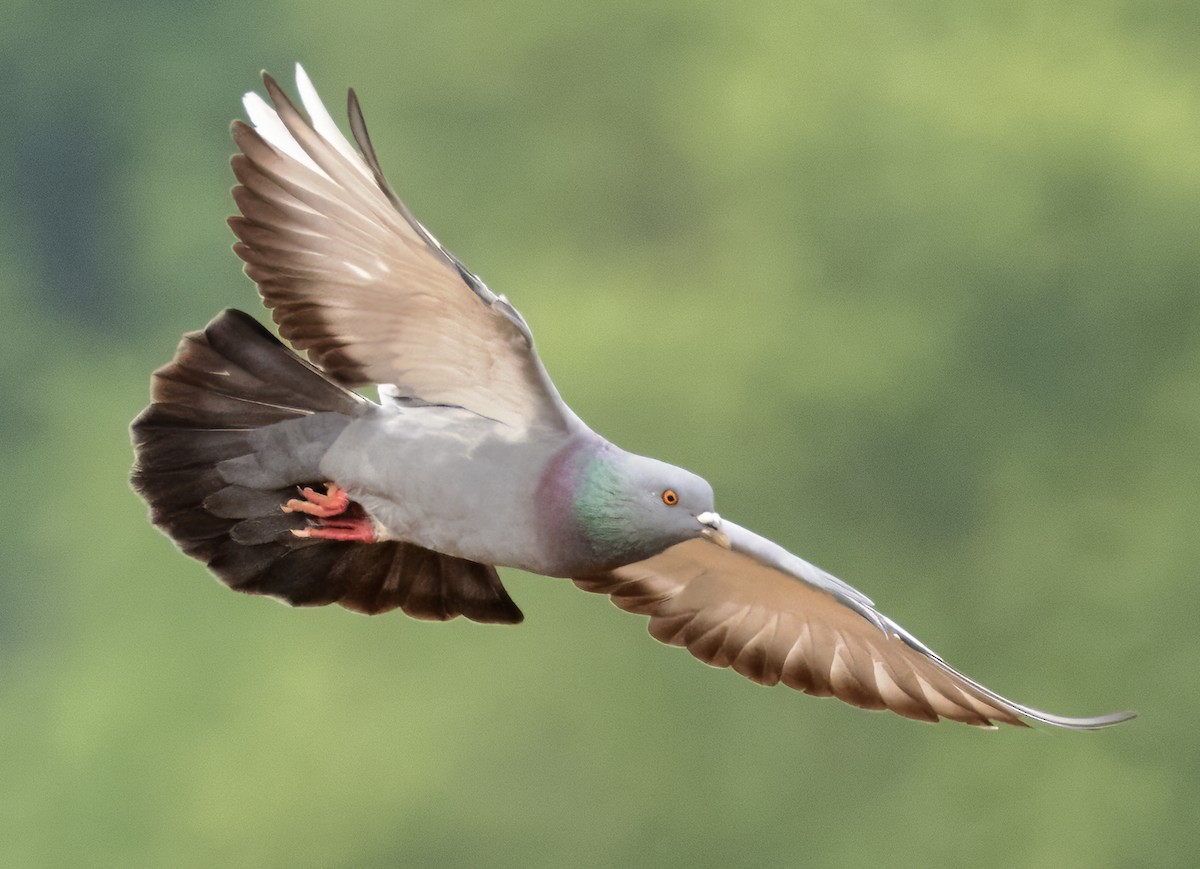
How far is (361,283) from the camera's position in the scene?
4359mm

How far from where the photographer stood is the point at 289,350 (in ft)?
14.7

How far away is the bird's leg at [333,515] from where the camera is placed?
4574mm

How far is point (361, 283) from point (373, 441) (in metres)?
0.43

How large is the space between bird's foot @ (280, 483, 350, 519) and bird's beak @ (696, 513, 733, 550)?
1.00 metres

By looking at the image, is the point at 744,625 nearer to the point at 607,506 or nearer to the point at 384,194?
the point at 607,506

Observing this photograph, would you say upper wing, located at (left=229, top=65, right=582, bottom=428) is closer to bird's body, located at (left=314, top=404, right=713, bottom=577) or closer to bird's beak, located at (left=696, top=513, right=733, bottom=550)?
bird's body, located at (left=314, top=404, right=713, bottom=577)

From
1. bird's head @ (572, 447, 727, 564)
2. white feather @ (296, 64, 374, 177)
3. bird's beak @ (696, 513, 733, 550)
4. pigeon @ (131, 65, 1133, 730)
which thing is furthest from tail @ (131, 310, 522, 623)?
bird's beak @ (696, 513, 733, 550)

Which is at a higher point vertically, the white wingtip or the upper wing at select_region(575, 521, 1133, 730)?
the white wingtip

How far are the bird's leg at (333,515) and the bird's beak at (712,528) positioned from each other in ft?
3.10

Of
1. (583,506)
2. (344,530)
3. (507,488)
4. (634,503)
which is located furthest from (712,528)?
(344,530)

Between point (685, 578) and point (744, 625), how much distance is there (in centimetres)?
25

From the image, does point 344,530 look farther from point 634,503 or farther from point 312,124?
point 312,124

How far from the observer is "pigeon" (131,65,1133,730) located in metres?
4.18

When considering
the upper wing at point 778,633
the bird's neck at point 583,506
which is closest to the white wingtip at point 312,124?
the bird's neck at point 583,506
